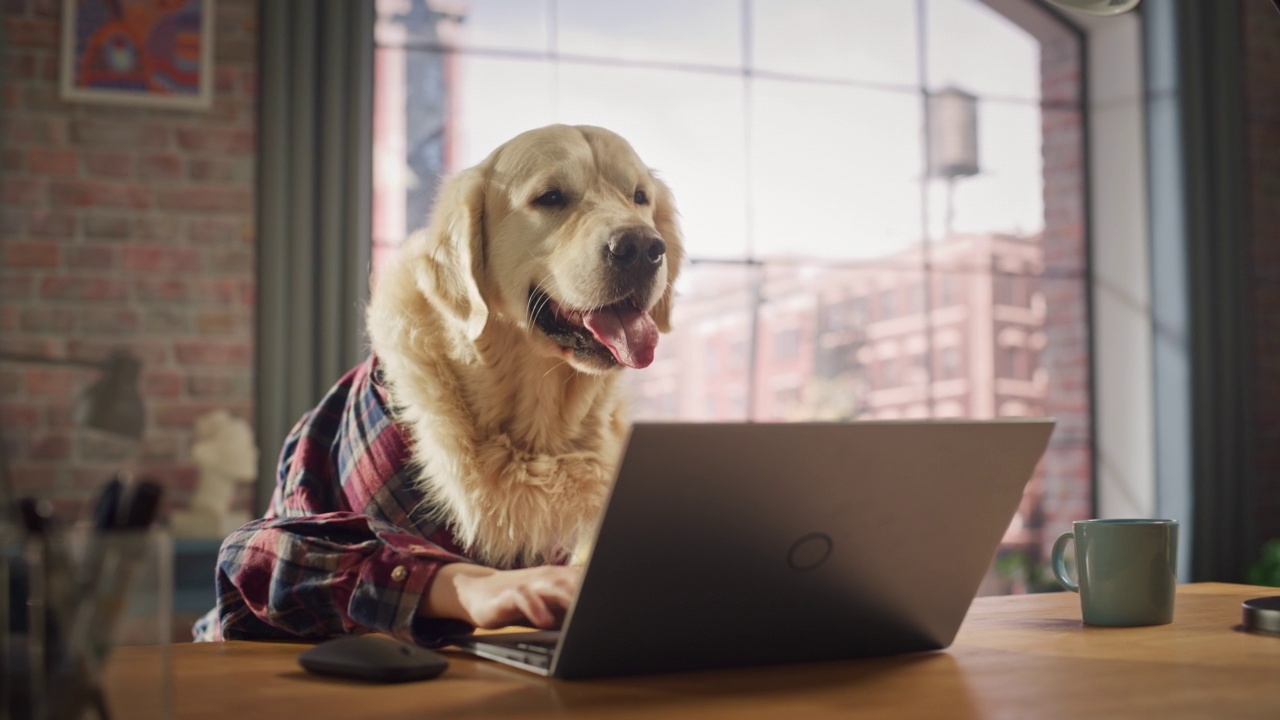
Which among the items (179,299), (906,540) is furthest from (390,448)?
(179,299)

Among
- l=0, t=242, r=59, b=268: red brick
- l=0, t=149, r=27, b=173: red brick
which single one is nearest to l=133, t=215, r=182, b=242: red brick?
l=0, t=242, r=59, b=268: red brick

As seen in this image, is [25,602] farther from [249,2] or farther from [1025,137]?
[1025,137]

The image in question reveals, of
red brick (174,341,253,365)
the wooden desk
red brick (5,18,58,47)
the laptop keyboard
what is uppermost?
red brick (5,18,58,47)

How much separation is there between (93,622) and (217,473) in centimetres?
274

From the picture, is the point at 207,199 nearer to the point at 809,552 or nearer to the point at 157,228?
the point at 157,228

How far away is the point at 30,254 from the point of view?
124 inches

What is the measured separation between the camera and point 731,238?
403cm

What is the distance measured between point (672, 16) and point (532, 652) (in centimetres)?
354

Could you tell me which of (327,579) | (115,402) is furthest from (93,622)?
(327,579)

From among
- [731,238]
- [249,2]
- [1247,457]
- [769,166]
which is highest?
[249,2]

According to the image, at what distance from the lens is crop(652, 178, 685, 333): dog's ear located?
164 centimetres

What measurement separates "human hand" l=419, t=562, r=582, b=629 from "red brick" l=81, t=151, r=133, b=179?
2.69 meters

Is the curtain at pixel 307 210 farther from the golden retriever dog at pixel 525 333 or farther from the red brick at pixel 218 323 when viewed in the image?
the golden retriever dog at pixel 525 333

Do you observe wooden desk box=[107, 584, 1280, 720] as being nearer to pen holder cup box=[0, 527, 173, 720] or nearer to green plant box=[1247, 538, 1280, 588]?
pen holder cup box=[0, 527, 173, 720]
